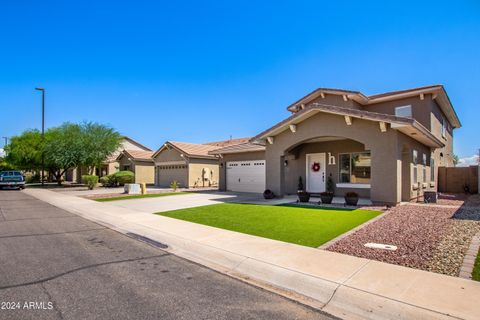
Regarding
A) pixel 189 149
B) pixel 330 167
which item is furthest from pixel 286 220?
pixel 189 149

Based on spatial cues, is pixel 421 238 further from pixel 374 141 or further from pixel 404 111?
pixel 404 111

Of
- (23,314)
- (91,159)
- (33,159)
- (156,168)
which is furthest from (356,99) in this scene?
(33,159)

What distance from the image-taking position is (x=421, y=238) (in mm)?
6660

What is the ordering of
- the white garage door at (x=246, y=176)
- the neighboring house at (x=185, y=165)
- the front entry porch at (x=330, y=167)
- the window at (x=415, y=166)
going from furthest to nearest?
the neighboring house at (x=185, y=165), the white garage door at (x=246, y=176), the front entry porch at (x=330, y=167), the window at (x=415, y=166)

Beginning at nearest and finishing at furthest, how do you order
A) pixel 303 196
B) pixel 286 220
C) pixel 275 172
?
1. pixel 286 220
2. pixel 303 196
3. pixel 275 172

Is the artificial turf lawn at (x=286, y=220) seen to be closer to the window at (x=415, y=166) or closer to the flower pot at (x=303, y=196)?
the flower pot at (x=303, y=196)

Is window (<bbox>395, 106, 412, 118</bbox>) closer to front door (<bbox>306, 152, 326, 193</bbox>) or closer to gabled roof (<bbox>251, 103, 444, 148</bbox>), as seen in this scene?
gabled roof (<bbox>251, 103, 444, 148</bbox>)

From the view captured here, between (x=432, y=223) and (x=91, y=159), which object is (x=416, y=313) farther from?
(x=91, y=159)

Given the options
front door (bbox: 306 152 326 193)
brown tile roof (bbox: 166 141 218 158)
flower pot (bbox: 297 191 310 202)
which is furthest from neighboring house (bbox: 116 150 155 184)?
flower pot (bbox: 297 191 310 202)

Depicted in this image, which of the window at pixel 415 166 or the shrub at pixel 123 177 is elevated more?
the window at pixel 415 166

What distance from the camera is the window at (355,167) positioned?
47.4ft

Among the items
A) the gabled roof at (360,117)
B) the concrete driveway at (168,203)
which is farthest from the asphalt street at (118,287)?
the gabled roof at (360,117)

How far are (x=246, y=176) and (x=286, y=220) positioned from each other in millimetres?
11805

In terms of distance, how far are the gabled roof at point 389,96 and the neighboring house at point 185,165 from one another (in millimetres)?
10300
